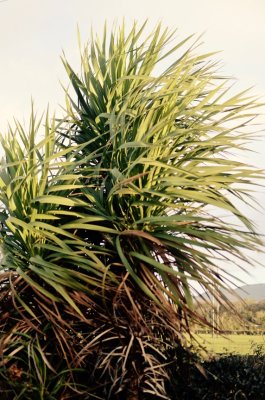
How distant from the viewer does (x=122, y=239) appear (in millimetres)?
5648

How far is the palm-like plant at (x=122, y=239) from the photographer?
5359mm

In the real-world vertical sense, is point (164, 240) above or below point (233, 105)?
below

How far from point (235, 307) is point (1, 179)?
2.24 meters

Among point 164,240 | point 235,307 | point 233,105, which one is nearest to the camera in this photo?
point 235,307

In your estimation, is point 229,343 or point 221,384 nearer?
point 221,384

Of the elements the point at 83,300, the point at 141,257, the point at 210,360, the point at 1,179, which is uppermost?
the point at 1,179

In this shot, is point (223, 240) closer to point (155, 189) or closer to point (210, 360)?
point (155, 189)

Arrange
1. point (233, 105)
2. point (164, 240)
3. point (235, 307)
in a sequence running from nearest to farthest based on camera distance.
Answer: point (235, 307), point (164, 240), point (233, 105)

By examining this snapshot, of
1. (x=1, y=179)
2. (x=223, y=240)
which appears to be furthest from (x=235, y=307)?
(x=1, y=179)

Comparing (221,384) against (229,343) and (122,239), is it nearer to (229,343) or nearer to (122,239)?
(122,239)

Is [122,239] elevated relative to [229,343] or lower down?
elevated

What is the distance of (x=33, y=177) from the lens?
18.6ft

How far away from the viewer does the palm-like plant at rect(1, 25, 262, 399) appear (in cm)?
536

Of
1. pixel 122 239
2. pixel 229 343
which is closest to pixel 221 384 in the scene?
pixel 122 239
